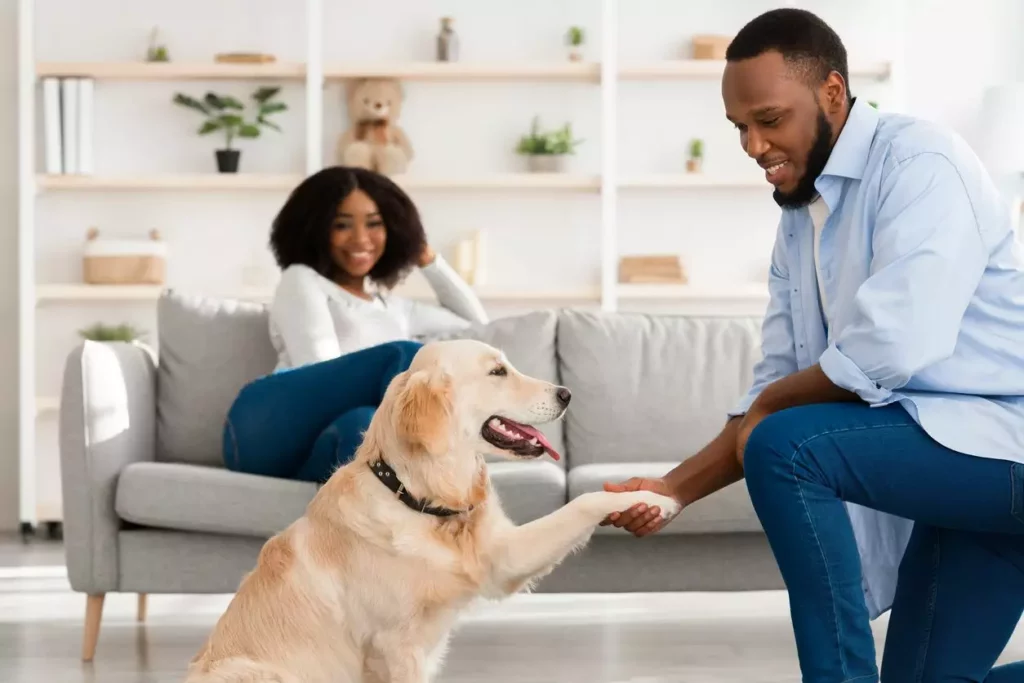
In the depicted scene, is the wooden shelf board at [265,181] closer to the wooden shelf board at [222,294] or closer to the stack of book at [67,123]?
the stack of book at [67,123]

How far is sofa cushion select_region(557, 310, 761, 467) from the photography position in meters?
3.37

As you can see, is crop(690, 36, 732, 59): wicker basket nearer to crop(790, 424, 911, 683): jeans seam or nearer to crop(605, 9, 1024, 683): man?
crop(605, 9, 1024, 683): man

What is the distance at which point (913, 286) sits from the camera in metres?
1.67

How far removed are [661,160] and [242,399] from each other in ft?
10.8

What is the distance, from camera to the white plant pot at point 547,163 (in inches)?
218

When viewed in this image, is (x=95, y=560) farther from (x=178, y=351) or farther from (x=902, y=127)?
(x=902, y=127)

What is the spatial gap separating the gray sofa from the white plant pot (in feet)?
7.27

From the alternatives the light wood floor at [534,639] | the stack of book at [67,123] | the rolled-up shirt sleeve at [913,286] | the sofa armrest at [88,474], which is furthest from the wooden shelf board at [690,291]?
the rolled-up shirt sleeve at [913,286]

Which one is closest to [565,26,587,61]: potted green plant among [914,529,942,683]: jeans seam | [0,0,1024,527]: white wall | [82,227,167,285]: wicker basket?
[0,0,1024,527]: white wall

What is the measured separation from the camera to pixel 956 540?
1948 millimetres

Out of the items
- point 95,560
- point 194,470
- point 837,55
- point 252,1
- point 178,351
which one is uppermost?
point 252,1

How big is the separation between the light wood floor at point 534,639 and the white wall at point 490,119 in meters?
2.13

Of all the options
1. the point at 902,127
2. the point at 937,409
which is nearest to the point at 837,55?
the point at 902,127

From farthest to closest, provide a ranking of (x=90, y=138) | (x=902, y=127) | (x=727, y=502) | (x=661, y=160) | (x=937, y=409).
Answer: (x=661, y=160), (x=90, y=138), (x=727, y=502), (x=902, y=127), (x=937, y=409)
